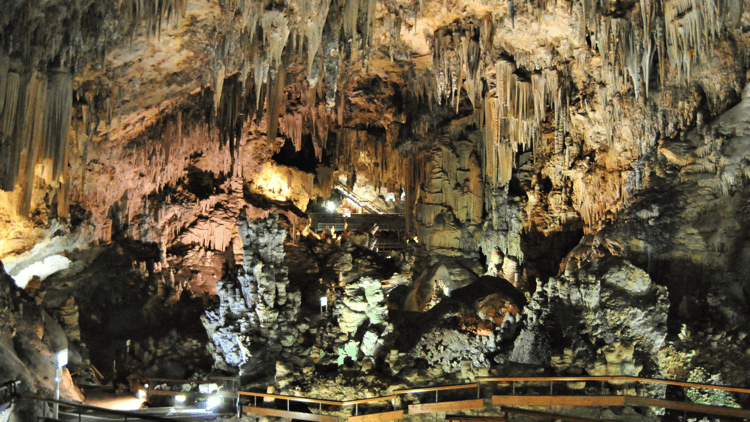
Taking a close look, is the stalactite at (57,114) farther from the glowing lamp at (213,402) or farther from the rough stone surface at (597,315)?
the rough stone surface at (597,315)

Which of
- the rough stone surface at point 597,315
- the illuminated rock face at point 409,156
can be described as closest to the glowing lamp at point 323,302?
the illuminated rock face at point 409,156

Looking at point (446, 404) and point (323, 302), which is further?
point (323, 302)

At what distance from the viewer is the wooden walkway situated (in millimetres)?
7853

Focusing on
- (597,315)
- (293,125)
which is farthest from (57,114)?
(597,315)

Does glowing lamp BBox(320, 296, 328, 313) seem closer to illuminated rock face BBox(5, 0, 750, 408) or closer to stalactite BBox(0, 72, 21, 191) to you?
illuminated rock face BBox(5, 0, 750, 408)

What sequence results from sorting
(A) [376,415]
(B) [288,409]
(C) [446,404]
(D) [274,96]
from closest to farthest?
(C) [446,404] < (A) [376,415] < (B) [288,409] < (D) [274,96]

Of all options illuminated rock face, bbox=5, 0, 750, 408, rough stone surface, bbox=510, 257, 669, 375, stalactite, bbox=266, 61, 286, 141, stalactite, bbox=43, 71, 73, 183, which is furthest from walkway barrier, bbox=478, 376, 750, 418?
stalactite, bbox=43, 71, 73, 183

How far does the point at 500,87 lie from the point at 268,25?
584 centimetres

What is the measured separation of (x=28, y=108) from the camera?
10.3m

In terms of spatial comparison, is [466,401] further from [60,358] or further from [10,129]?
[10,129]

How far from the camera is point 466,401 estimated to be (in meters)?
8.59

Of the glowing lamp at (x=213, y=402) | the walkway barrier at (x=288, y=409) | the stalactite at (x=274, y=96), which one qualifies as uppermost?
the stalactite at (x=274, y=96)

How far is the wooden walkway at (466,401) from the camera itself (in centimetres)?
785

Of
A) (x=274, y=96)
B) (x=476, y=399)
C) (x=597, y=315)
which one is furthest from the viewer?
(x=274, y=96)
